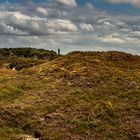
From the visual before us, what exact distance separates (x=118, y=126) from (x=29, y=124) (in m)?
5.00

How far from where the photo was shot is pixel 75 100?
2330 centimetres

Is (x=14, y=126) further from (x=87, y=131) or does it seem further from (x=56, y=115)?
(x=87, y=131)

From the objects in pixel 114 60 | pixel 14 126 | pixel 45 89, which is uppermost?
pixel 114 60

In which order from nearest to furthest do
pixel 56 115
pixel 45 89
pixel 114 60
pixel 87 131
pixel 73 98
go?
pixel 87 131
pixel 56 115
pixel 73 98
pixel 45 89
pixel 114 60

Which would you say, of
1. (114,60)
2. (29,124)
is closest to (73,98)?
(29,124)

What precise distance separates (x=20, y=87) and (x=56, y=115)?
5.40 m

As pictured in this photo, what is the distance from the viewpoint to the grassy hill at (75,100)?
19.9 meters

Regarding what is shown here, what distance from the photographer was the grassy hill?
Result: 19.9 m

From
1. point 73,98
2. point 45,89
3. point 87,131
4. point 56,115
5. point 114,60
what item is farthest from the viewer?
point 114,60

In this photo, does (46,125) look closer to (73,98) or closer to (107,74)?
(73,98)

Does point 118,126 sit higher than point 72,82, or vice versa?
point 72,82

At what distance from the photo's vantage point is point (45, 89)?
2528 centimetres

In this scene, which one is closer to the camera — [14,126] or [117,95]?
[14,126]

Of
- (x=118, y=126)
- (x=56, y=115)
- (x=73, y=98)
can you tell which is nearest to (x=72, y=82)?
(x=73, y=98)
